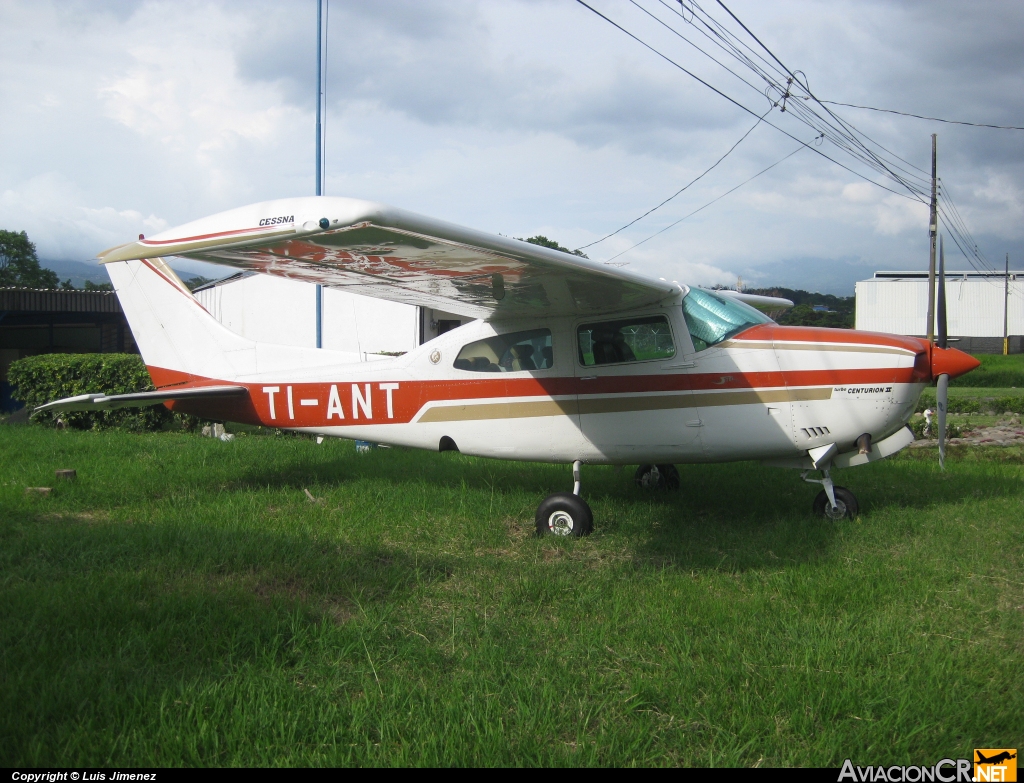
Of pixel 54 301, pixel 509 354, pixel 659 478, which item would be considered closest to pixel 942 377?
pixel 659 478

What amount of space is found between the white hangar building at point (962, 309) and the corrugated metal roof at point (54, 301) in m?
52.9

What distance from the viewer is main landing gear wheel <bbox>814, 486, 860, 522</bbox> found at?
675 centimetres

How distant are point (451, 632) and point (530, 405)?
322cm

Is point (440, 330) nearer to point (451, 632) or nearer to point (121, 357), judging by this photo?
point (121, 357)

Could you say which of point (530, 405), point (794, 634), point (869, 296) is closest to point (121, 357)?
point (530, 405)

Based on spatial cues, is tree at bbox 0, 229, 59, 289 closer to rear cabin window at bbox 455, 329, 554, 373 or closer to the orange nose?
rear cabin window at bbox 455, 329, 554, 373

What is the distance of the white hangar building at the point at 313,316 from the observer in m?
22.8

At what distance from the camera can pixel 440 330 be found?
24781mm

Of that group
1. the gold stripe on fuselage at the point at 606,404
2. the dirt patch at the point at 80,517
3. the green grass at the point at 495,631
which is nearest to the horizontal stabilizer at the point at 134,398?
the green grass at the point at 495,631

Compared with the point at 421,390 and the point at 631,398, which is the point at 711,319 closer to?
the point at 631,398

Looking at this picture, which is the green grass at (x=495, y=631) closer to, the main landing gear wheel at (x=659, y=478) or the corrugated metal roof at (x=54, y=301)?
the main landing gear wheel at (x=659, y=478)

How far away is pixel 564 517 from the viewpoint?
6.61m
